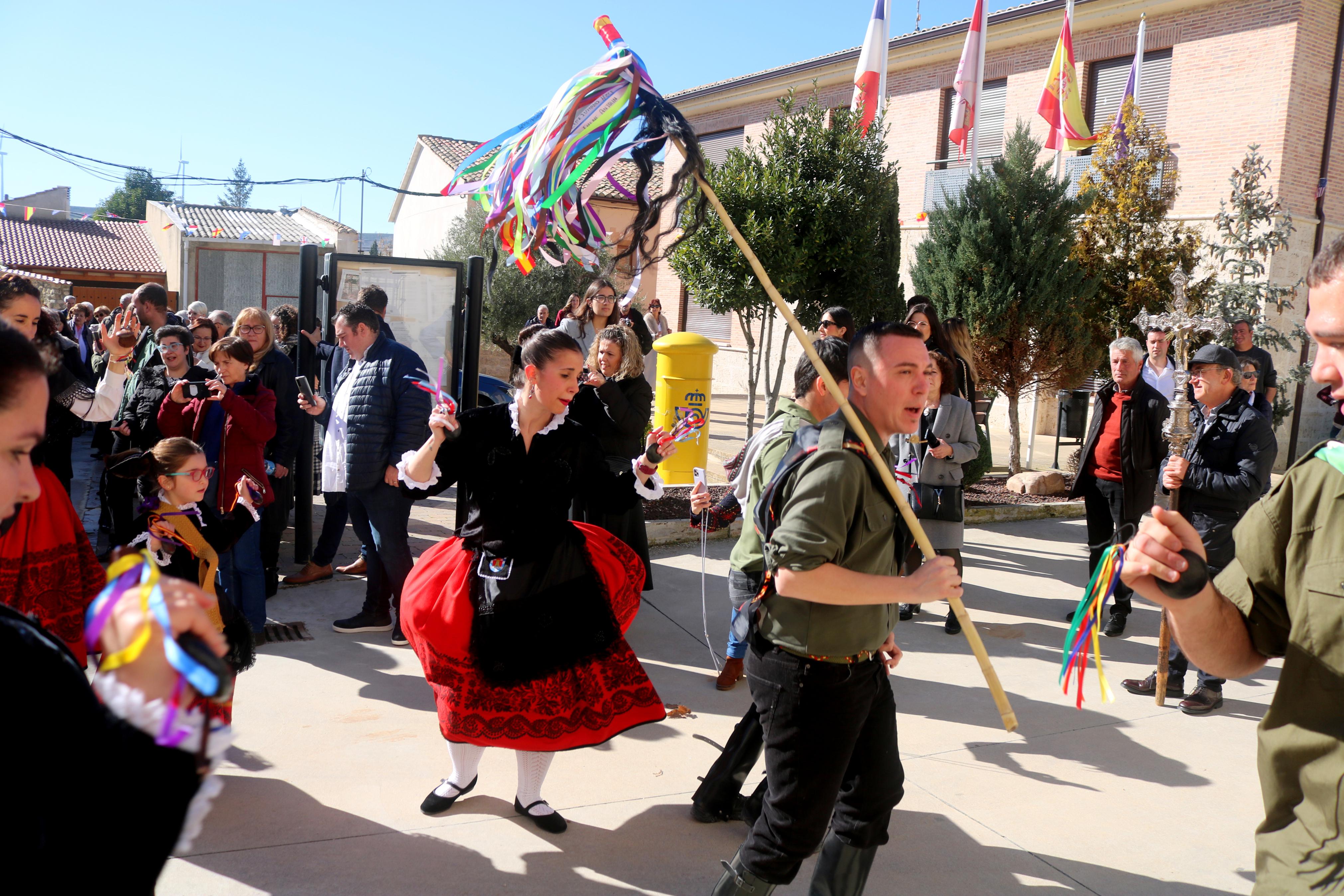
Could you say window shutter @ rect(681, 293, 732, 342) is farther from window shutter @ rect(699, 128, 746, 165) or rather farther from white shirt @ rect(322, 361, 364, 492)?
white shirt @ rect(322, 361, 364, 492)

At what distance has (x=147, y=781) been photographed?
121cm

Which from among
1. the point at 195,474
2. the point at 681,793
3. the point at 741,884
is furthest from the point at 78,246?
the point at 741,884

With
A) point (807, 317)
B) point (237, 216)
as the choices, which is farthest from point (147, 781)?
point (237, 216)

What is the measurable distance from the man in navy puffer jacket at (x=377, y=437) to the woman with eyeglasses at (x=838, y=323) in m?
2.58

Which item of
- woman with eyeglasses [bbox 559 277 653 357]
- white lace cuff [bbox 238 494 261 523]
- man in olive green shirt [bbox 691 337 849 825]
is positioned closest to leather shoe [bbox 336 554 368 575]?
woman with eyeglasses [bbox 559 277 653 357]

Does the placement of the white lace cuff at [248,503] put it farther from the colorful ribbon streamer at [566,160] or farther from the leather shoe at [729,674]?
the leather shoe at [729,674]

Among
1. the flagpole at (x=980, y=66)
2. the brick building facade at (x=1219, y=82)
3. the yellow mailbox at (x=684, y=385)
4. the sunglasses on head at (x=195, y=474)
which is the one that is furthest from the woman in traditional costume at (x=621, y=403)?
the flagpole at (x=980, y=66)

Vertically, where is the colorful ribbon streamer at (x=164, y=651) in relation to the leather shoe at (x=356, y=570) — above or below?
above

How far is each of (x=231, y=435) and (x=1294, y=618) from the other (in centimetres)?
526

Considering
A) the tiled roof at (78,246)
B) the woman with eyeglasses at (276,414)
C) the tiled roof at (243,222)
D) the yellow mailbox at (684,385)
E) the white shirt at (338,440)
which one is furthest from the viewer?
the tiled roof at (78,246)

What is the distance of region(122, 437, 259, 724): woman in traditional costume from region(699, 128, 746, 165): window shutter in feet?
73.9

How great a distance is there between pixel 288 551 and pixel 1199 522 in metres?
6.37

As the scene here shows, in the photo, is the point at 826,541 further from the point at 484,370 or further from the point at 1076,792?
the point at 484,370

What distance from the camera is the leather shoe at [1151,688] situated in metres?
5.26
